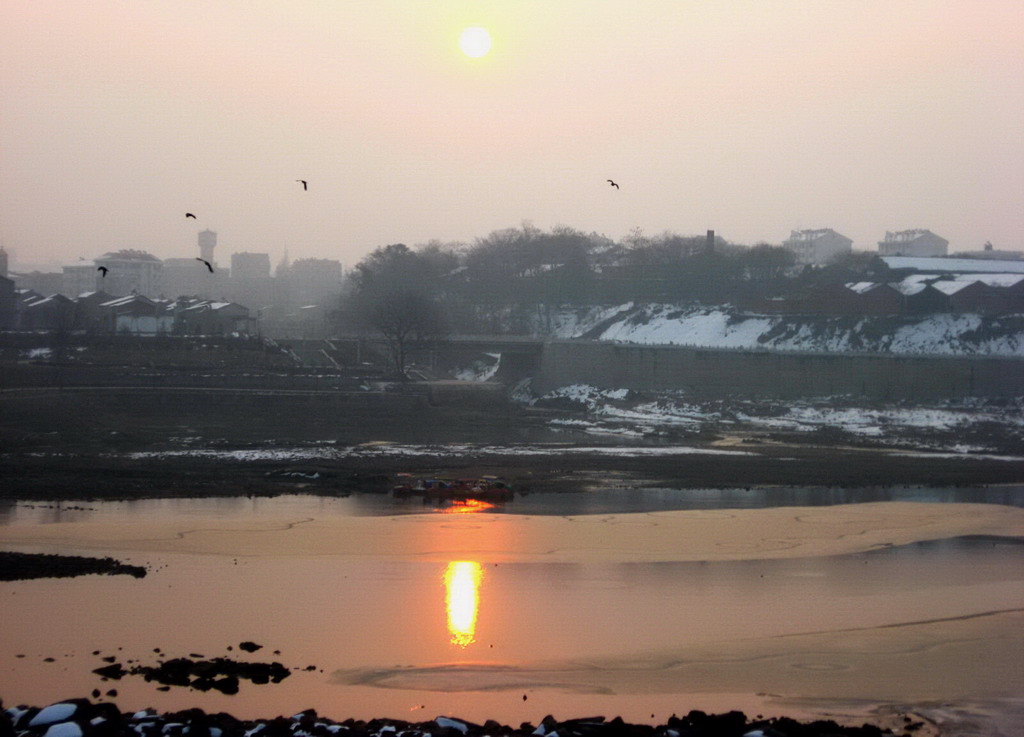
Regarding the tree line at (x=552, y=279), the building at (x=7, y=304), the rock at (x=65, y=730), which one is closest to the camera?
the rock at (x=65, y=730)

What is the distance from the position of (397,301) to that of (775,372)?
23.9m

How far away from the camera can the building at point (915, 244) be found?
14688 cm

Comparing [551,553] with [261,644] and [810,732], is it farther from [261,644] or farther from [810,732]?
[810,732]

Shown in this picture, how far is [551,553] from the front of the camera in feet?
73.9

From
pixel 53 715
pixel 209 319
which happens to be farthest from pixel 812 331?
pixel 53 715

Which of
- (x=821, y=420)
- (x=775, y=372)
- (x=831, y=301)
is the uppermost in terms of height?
(x=831, y=301)

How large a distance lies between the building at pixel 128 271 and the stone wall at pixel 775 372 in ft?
247

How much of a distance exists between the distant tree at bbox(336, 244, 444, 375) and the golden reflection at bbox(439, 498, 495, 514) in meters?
33.7

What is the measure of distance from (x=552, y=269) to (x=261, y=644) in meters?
88.4

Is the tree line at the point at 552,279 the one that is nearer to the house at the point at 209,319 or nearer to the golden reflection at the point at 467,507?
the house at the point at 209,319

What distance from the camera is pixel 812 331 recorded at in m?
71.9

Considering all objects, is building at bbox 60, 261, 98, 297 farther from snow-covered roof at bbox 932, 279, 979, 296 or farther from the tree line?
snow-covered roof at bbox 932, 279, 979, 296

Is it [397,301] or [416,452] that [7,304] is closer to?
[397,301]

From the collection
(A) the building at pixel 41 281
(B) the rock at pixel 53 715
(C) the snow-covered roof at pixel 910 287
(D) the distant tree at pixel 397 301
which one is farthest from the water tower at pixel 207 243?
(B) the rock at pixel 53 715
